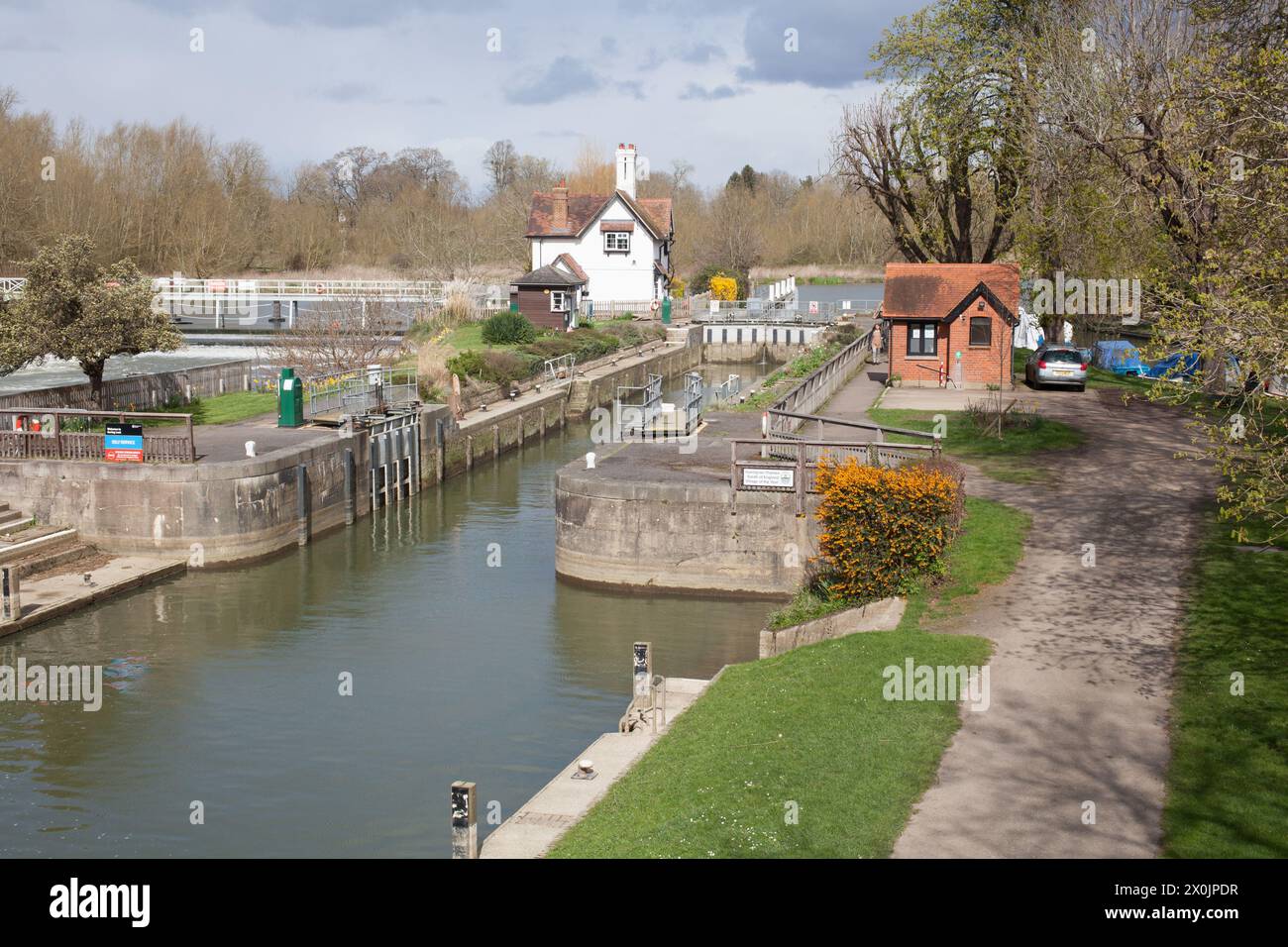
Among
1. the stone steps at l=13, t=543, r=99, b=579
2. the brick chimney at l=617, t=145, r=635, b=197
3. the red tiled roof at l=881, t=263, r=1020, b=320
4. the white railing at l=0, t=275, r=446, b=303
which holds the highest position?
the brick chimney at l=617, t=145, r=635, b=197

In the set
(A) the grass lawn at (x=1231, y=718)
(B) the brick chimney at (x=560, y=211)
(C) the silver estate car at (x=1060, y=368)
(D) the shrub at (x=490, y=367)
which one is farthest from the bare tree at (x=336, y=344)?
(A) the grass lawn at (x=1231, y=718)

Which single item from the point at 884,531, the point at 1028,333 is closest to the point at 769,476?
A: the point at 884,531

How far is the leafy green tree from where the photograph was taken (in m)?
36.0

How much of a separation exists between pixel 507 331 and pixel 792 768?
48.7m

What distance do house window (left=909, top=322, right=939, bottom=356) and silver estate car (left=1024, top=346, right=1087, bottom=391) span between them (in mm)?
3563

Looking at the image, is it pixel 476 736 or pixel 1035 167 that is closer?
pixel 476 736

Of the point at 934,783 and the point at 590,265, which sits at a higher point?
the point at 590,265

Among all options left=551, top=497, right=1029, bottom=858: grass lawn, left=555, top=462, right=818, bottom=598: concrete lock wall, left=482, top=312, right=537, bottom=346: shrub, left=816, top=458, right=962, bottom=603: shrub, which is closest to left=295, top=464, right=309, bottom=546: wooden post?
left=555, top=462, right=818, bottom=598: concrete lock wall

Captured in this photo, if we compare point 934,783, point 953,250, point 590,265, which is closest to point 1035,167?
point 953,250

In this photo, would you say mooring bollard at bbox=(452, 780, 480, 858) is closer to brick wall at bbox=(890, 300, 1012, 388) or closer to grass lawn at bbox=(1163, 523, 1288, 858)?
grass lawn at bbox=(1163, 523, 1288, 858)

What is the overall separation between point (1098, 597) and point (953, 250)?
39.3 meters
